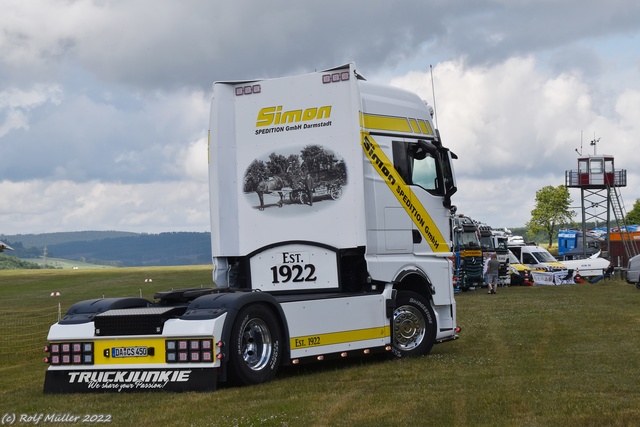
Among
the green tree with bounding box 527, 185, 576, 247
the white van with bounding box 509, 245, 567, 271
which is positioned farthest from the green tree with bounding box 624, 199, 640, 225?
the white van with bounding box 509, 245, 567, 271

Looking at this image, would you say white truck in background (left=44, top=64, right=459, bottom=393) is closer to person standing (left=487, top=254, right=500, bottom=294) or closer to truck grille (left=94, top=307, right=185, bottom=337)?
truck grille (left=94, top=307, right=185, bottom=337)

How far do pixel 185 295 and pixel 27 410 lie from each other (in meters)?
2.69

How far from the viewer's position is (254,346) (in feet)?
41.0

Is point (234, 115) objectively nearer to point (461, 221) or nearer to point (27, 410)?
point (27, 410)

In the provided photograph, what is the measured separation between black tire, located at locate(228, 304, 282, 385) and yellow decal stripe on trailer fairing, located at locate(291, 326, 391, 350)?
1.36 feet

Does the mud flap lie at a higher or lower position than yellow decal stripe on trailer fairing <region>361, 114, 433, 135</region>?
lower

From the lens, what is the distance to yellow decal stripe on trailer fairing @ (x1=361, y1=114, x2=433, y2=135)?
48.7 ft

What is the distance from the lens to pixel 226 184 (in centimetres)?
1527

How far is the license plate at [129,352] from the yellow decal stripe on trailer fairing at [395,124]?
15.9 ft

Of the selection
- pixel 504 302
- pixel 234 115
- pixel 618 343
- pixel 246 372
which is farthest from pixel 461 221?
pixel 246 372

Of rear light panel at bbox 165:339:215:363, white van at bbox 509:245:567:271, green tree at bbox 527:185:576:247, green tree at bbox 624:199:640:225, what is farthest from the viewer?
green tree at bbox 624:199:640:225

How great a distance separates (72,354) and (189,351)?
1.67 meters

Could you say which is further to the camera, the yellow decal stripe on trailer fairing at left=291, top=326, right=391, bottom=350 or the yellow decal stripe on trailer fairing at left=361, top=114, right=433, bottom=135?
the yellow decal stripe on trailer fairing at left=361, top=114, right=433, bottom=135

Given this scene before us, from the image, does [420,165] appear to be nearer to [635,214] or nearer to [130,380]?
[130,380]
